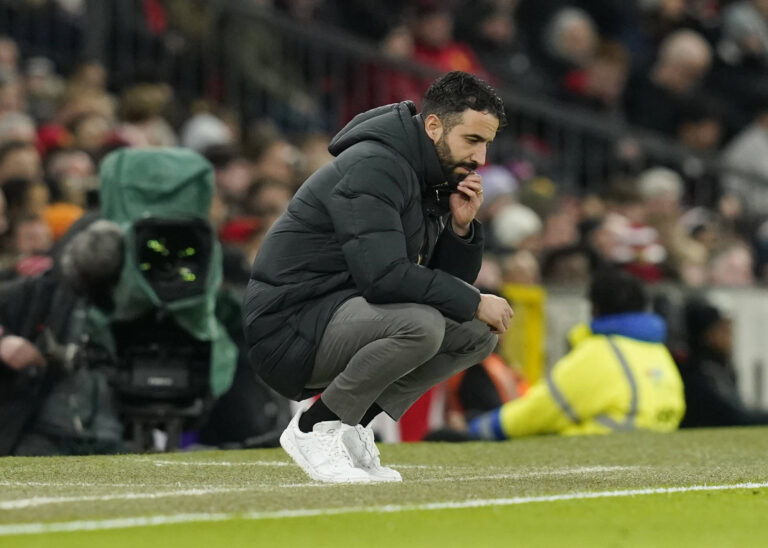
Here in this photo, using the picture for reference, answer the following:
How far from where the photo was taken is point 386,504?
580 centimetres

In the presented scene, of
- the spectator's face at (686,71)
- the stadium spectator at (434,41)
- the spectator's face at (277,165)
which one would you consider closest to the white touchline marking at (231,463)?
the spectator's face at (277,165)

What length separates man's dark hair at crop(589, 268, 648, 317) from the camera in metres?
10.6

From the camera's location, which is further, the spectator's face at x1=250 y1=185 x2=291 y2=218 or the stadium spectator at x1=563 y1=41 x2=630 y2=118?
the stadium spectator at x1=563 y1=41 x2=630 y2=118

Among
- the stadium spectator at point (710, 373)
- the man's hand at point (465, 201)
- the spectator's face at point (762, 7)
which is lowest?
the stadium spectator at point (710, 373)

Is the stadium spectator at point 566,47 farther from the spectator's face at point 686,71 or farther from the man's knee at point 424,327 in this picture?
the man's knee at point 424,327

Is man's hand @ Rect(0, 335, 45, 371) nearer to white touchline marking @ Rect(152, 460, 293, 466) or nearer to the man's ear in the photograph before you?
white touchline marking @ Rect(152, 460, 293, 466)

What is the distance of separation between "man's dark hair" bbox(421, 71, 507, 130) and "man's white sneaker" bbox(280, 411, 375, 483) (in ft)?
4.10

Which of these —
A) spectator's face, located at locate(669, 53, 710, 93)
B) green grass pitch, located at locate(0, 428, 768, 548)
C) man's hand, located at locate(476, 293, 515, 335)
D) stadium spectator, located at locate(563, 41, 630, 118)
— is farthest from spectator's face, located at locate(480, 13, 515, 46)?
man's hand, located at locate(476, 293, 515, 335)

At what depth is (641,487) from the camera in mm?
6688

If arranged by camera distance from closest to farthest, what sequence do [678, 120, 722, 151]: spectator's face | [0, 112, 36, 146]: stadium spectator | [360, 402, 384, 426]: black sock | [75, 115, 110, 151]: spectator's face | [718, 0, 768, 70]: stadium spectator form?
[360, 402, 384, 426]: black sock < [0, 112, 36, 146]: stadium spectator < [75, 115, 110, 151]: spectator's face < [678, 120, 722, 151]: spectator's face < [718, 0, 768, 70]: stadium spectator

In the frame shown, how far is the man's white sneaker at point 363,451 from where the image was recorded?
23.0ft

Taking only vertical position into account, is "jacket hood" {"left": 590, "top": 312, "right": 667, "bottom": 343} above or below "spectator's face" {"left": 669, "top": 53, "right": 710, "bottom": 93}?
below

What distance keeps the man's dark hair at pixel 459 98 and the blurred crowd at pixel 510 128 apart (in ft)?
11.3

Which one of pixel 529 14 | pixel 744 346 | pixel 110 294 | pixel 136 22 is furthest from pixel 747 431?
pixel 529 14
